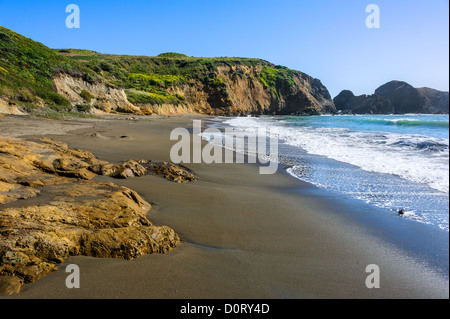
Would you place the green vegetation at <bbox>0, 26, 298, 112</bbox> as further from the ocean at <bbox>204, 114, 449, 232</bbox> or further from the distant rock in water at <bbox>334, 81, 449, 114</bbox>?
the distant rock in water at <bbox>334, 81, 449, 114</bbox>

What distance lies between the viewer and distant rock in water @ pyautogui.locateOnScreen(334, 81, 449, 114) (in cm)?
8025

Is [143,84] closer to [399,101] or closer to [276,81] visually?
[276,81]

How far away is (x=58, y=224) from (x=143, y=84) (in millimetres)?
42011

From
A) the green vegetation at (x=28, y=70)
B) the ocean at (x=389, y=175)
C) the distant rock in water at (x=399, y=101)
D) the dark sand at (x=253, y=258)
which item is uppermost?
the distant rock in water at (x=399, y=101)

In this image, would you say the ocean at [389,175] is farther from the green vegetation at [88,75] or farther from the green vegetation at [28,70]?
the green vegetation at [88,75]

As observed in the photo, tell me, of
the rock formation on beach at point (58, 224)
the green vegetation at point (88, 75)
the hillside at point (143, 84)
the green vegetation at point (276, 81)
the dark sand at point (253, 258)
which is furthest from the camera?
the green vegetation at point (276, 81)

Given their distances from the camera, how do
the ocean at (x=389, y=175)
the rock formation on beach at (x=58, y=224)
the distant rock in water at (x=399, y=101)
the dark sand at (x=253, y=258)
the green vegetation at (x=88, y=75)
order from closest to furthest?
the rock formation on beach at (x=58, y=224)
the dark sand at (x=253, y=258)
the ocean at (x=389, y=175)
the green vegetation at (x=88, y=75)
the distant rock in water at (x=399, y=101)

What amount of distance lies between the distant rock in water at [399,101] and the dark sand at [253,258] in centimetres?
9554

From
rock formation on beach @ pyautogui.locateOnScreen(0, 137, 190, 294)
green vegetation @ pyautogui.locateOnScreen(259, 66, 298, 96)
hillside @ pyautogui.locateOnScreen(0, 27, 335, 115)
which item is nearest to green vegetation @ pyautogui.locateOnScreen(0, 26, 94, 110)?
hillside @ pyautogui.locateOnScreen(0, 27, 335, 115)

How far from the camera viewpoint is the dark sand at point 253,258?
2.22 meters

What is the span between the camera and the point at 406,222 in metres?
3.93

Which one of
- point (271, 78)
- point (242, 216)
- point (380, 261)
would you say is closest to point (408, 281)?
point (380, 261)

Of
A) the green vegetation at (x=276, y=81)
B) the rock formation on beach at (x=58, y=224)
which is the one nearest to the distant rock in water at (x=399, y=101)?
the green vegetation at (x=276, y=81)

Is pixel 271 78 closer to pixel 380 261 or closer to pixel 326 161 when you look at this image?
pixel 326 161
